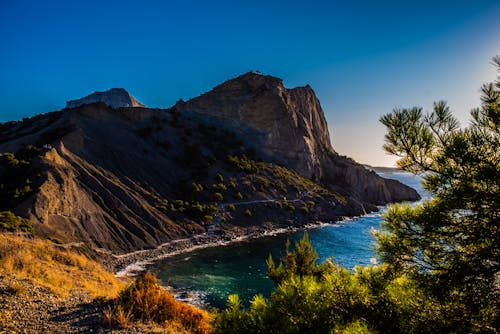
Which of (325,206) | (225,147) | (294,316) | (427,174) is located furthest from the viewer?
(225,147)

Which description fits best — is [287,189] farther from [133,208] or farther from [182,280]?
[182,280]

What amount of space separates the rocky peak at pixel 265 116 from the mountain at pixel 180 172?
267 millimetres

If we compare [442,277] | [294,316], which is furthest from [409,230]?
[294,316]

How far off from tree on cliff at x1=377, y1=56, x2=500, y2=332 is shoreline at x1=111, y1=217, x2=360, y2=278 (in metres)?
24.1

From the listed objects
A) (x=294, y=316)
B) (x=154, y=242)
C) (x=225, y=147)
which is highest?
(x=225, y=147)

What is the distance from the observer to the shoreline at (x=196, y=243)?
27672 millimetres

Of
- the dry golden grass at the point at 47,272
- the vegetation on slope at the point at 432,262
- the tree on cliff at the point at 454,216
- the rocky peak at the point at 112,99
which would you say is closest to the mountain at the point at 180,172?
the dry golden grass at the point at 47,272

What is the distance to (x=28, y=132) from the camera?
48.2 meters

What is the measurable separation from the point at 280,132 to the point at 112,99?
9400 cm

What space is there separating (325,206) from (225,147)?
74.2ft

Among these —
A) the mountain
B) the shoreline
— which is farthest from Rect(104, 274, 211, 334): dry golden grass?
the mountain

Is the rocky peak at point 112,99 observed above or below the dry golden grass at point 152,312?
above

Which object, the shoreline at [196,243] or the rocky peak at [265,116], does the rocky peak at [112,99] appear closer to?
the rocky peak at [265,116]

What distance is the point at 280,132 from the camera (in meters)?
72.8
